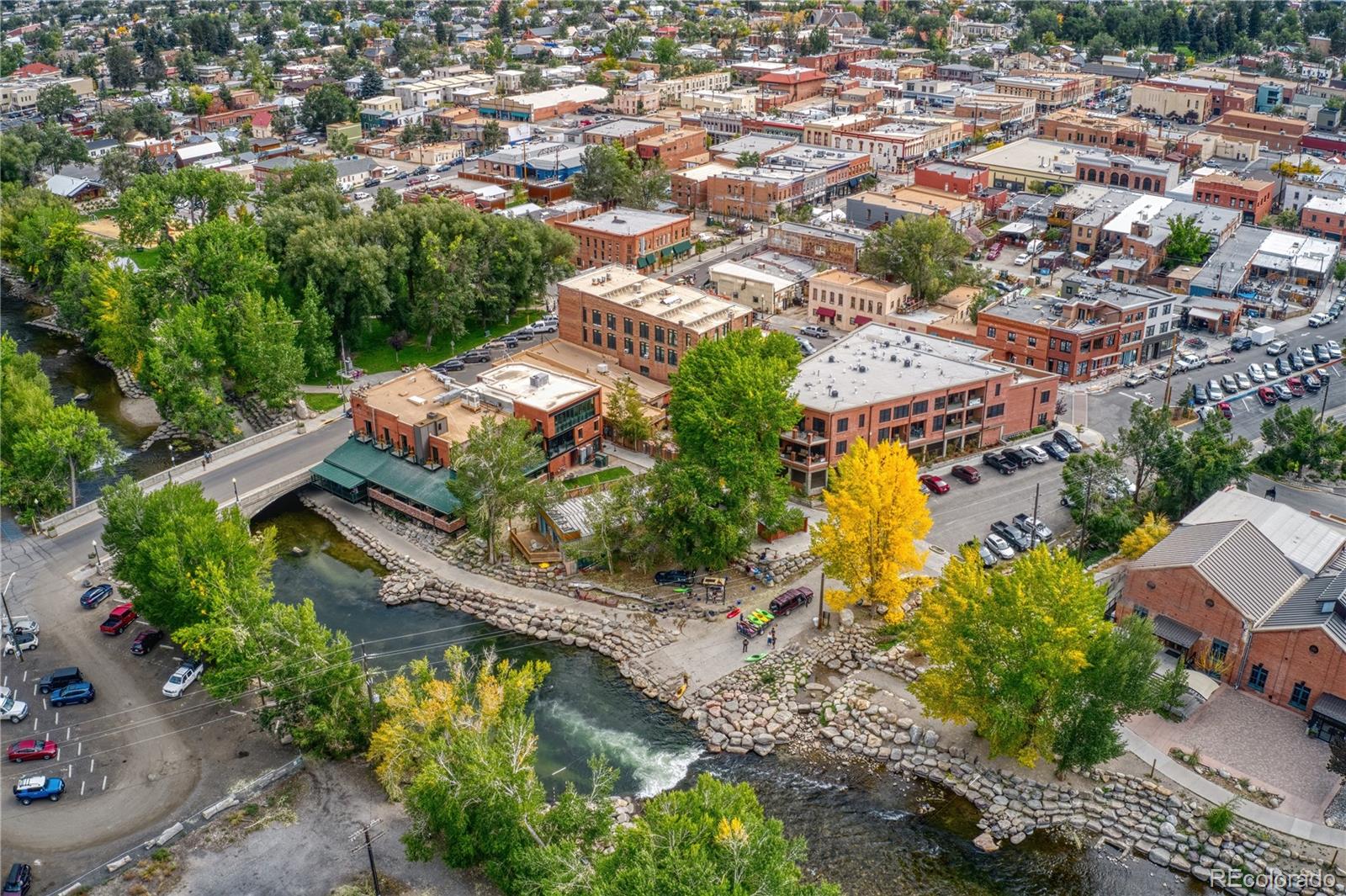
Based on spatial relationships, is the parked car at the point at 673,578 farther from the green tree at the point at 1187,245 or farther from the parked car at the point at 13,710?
the green tree at the point at 1187,245

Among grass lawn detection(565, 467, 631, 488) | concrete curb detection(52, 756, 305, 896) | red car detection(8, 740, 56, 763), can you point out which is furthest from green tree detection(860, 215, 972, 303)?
red car detection(8, 740, 56, 763)

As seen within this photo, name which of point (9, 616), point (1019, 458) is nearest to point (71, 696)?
point (9, 616)

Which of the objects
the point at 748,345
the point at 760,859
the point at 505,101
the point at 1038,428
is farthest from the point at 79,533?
the point at 505,101

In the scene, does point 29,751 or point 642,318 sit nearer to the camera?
point 29,751

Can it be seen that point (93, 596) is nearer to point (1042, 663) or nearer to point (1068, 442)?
point (1042, 663)

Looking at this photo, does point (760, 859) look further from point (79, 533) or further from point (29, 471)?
point (29, 471)

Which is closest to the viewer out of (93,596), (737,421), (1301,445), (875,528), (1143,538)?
(875,528)

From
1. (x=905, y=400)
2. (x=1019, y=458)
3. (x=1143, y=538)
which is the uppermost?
(x=905, y=400)

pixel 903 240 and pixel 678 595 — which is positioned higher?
pixel 903 240
